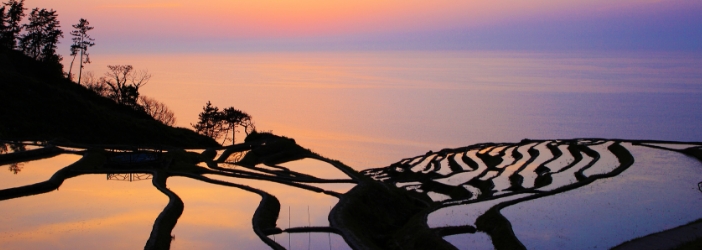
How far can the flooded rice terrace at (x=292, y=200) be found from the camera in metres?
18.3

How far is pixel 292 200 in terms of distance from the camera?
2489 centimetres

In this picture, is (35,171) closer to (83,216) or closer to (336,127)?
(83,216)

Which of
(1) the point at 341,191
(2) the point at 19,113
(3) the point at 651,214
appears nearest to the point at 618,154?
(3) the point at 651,214

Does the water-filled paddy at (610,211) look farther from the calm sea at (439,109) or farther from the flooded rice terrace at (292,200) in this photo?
the calm sea at (439,109)

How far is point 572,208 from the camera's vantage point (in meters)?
25.4

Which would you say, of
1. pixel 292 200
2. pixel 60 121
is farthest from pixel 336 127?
pixel 292 200

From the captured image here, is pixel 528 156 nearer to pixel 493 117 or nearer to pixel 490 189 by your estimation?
pixel 490 189

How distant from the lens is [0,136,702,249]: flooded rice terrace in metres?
18.3

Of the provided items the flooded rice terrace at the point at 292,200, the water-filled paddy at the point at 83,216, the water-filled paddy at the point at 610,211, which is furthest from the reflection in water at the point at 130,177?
the water-filled paddy at the point at 610,211

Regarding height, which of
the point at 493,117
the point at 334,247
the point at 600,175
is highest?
the point at 493,117

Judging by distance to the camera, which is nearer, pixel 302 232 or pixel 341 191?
pixel 302 232

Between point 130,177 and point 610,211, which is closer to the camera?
point 610,211

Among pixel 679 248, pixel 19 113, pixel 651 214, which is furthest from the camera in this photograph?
pixel 19 113

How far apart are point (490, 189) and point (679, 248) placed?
46.8 feet
